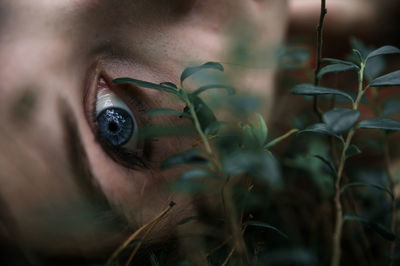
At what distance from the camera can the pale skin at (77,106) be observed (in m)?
0.58

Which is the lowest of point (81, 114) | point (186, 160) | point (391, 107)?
point (391, 107)

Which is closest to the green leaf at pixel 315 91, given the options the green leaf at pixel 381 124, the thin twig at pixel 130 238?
the green leaf at pixel 381 124

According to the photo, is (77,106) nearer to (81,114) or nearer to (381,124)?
(81,114)

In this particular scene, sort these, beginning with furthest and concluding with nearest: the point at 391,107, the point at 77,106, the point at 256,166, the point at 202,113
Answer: the point at 391,107
the point at 77,106
the point at 202,113
the point at 256,166

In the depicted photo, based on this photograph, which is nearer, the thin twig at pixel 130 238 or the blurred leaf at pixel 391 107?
the thin twig at pixel 130 238

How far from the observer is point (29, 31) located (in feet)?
2.16

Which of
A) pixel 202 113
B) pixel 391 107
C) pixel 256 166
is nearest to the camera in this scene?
pixel 256 166

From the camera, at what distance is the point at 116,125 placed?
0.75 m

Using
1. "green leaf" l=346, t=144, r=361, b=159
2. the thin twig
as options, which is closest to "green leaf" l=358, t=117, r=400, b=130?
"green leaf" l=346, t=144, r=361, b=159

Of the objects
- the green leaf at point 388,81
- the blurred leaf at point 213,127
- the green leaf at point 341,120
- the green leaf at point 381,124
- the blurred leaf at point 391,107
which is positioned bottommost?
the blurred leaf at point 391,107

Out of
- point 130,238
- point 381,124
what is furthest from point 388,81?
point 130,238

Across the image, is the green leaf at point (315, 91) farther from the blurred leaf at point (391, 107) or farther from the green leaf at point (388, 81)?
the blurred leaf at point (391, 107)

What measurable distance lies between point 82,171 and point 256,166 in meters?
0.32

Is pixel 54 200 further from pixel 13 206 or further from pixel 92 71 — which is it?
pixel 92 71
